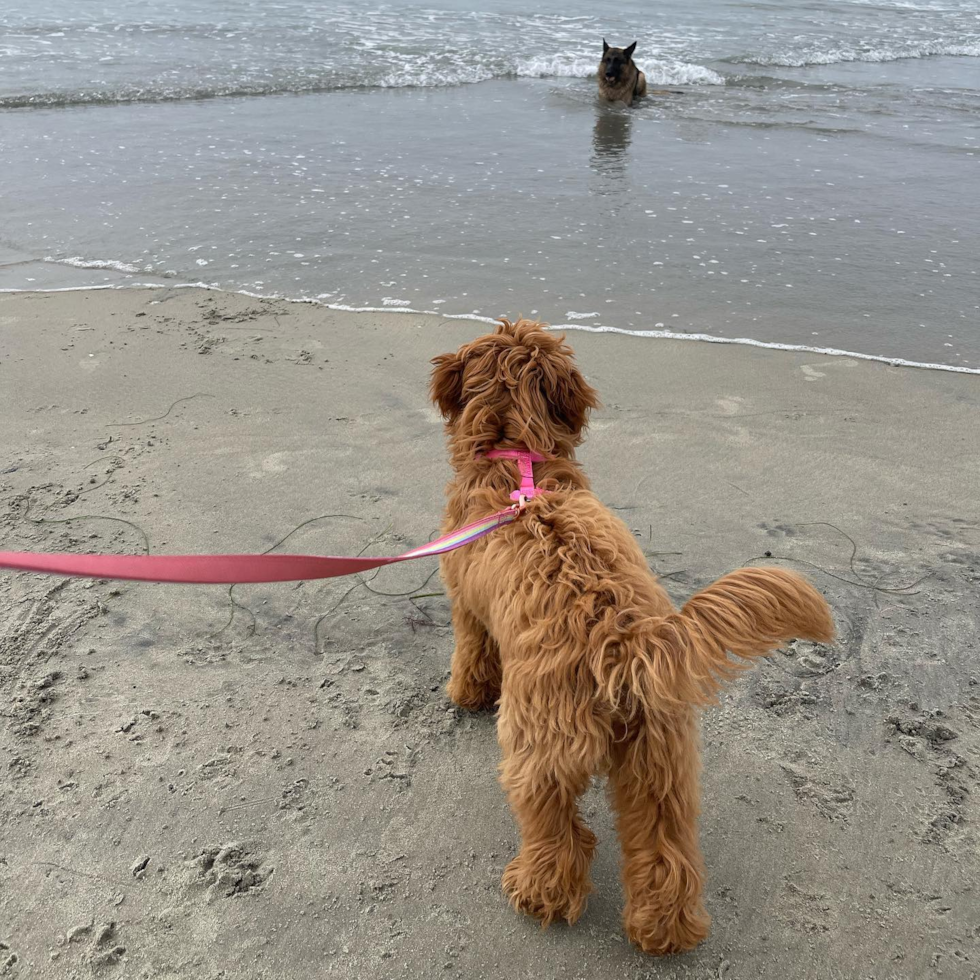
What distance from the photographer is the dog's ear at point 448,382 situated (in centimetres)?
298

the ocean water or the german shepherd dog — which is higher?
the german shepherd dog

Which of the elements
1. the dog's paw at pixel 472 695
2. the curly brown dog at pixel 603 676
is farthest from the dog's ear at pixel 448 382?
the dog's paw at pixel 472 695

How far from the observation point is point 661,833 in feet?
7.44

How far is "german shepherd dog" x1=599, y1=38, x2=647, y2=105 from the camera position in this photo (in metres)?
14.3

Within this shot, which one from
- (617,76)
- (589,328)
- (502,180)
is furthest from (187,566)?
(617,76)

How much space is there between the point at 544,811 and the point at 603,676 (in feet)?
1.82

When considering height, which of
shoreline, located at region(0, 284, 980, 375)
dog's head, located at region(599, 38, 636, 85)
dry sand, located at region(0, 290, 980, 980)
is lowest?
dry sand, located at region(0, 290, 980, 980)

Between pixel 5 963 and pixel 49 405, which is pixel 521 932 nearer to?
pixel 5 963

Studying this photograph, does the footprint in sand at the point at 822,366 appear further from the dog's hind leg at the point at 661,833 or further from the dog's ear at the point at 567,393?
the dog's hind leg at the point at 661,833

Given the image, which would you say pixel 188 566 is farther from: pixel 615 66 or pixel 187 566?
pixel 615 66

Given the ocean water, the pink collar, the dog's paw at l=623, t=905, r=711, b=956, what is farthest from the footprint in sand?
the dog's paw at l=623, t=905, r=711, b=956

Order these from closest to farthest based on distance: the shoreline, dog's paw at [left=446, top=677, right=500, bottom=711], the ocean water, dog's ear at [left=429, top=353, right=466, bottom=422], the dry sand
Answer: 1. the dry sand
2. dog's ear at [left=429, top=353, right=466, bottom=422]
3. dog's paw at [left=446, top=677, right=500, bottom=711]
4. the shoreline
5. the ocean water

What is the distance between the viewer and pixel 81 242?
8.02 meters

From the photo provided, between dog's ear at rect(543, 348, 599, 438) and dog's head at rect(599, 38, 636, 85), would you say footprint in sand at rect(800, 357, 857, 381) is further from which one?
dog's head at rect(599, 38, 636, 85)
